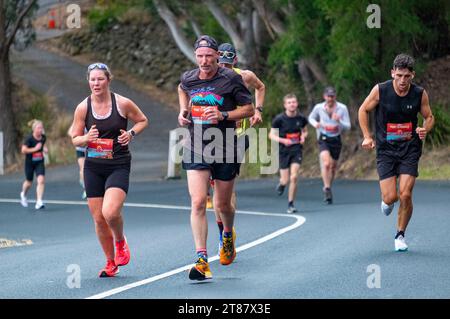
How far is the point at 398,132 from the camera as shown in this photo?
13.3 m

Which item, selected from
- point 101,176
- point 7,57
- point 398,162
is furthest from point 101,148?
point 7,57

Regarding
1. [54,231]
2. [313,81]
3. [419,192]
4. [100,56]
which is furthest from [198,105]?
[100,56]

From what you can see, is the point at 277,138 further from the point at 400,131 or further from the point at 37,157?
the point at 400,131

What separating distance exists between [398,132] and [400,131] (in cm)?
2

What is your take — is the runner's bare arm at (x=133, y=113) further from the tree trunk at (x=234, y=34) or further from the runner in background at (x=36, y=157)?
the tree trunk at (x=234, y=34)

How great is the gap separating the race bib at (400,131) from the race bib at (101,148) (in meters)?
3.33

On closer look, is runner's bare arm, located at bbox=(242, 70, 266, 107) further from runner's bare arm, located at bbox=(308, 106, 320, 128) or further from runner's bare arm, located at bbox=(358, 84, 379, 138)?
runner's bare arm, located at bbox=(308, 106, 320, 128)

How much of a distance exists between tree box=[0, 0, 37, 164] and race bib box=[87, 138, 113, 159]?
78.2 ft

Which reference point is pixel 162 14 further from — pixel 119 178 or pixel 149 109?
pixel 119 178

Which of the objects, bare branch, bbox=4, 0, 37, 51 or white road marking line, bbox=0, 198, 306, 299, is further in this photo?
bare branch, bbox=4, 0, 37, 51

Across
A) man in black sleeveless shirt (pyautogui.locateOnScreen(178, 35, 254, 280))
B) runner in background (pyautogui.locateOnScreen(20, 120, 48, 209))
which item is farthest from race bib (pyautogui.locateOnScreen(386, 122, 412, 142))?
runner in background (pyautogui.locateOnScreen(20, 120, 48, 209))

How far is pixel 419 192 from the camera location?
74.0 feet

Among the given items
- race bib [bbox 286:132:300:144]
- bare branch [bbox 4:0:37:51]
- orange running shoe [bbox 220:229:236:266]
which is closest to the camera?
orange running shoe [bbox 220:229:236:266]

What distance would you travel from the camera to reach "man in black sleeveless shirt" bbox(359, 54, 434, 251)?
13.2 m
